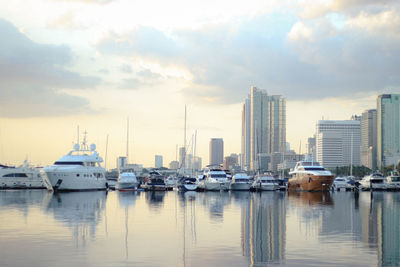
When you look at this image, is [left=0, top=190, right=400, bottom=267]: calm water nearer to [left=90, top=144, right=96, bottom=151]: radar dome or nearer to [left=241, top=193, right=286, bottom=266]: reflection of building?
[left=241, top=193, right=286, bottom=266]: reflection of building

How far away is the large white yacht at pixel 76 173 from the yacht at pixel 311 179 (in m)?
39.7

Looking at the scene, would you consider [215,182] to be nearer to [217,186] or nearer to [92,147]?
[217,186]

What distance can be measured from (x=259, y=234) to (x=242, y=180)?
246 feet

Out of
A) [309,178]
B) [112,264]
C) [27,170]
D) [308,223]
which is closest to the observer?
[112,264]

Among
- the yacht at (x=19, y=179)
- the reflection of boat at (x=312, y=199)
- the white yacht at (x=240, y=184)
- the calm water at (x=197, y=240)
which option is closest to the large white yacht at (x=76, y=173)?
the yacht at (x=19, y=179)

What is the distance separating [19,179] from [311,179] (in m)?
61.8

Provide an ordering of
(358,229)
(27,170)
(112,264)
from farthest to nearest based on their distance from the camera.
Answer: (27,170) → (358,229) → (112,264)

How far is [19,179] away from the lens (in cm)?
11262

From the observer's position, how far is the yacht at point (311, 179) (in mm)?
101312

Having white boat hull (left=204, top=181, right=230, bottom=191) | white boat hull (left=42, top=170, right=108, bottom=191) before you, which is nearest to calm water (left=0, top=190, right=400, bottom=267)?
white boat hull (left=42, top=170, right=108, bottom=191)

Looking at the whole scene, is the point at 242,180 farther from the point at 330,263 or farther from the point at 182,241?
the point at 330,263

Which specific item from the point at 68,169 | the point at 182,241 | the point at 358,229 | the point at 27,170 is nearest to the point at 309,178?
the point at 68,169

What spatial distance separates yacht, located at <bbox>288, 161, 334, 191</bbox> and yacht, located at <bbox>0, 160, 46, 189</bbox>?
5451 cm

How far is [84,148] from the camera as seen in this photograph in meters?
109
